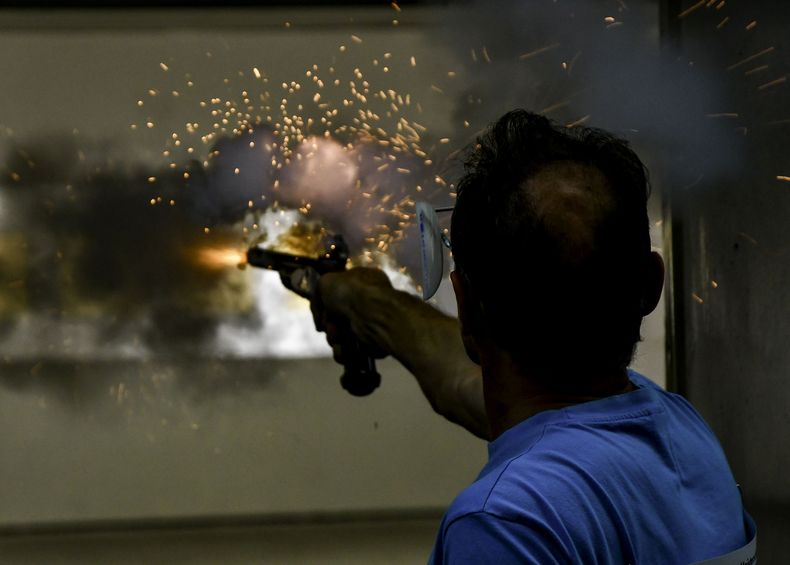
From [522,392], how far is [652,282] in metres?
0.11

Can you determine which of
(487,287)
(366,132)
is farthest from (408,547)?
(487,287)

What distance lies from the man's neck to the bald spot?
9 cm

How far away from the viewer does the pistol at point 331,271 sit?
1.37 meters

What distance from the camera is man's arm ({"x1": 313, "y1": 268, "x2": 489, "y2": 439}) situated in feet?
3.35

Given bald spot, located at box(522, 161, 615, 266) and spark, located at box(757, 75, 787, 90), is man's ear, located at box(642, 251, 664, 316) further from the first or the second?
spark, located at box(757, 75, 787, 90)

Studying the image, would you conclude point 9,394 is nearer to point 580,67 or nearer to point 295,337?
point 295,337

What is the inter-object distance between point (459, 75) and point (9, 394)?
1.04m

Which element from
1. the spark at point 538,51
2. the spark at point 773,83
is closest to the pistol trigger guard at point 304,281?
the spark at point 538,51

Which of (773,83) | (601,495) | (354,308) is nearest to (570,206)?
(601,495)

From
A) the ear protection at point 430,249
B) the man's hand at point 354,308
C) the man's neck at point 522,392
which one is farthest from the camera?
the man's hand at point 354,308

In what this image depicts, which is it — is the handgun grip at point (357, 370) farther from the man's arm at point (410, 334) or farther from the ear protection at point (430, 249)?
the ear protection at point (430, 249)

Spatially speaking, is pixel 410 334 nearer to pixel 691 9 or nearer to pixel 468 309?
pixel 468 309

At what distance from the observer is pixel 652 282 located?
0.58 m

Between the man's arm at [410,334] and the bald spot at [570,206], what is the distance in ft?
1.46
